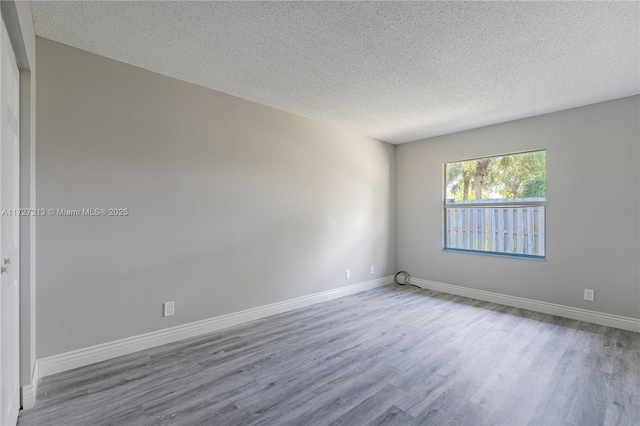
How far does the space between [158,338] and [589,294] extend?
4.51 m

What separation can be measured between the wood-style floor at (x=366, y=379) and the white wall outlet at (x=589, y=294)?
292 millimetres

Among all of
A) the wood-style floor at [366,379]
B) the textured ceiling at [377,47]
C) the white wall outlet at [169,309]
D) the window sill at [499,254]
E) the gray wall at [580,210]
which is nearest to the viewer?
the wood-style floor at [366,379]

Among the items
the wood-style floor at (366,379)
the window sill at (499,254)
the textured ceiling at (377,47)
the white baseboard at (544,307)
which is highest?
the textured ceiling at (377,47)

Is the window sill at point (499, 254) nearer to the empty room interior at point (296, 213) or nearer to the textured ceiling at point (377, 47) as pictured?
the empty room interior at point (296, 213)

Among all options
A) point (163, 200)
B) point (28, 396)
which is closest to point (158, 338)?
point (28, 396)

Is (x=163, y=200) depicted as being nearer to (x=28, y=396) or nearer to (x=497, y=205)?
(x=28, y=396)

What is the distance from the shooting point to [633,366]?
91.5 inches

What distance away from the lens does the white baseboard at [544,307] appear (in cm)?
311

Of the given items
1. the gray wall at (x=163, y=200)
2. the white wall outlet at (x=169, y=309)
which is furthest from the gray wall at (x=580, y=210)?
the white wall outlet at (x=169, y=309)

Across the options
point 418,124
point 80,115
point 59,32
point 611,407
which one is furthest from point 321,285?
point 59,32

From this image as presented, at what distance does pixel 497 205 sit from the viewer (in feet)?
13.5

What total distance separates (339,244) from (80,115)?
3.14 meters

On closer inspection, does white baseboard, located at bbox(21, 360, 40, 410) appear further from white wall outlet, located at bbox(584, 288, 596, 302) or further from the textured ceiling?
white wall outlet, located at bbox(584, 288, 596, 302)

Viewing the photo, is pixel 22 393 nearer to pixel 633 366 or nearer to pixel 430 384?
pixel 430 384
